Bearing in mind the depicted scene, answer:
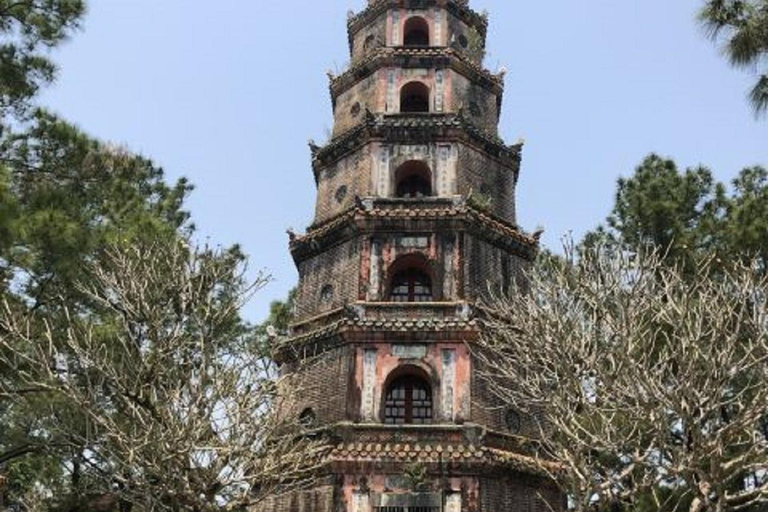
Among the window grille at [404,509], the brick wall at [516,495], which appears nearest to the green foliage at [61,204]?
the window grille at [404,509]

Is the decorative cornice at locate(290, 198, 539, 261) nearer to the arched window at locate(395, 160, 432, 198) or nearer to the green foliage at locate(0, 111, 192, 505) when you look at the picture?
the arched window at locate(395, 160, 432, 198)

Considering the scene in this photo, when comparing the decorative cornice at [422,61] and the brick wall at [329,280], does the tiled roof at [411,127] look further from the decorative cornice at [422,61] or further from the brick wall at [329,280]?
the brick wall at [329,280]

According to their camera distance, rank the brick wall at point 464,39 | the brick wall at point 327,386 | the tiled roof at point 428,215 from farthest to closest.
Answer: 1. the brick wall at point 464,39
2. the tiled roof at point 428,215
3. the brick wall at point 327,386

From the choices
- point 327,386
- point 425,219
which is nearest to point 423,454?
point 327,386

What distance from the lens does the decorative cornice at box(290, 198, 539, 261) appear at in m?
18.7

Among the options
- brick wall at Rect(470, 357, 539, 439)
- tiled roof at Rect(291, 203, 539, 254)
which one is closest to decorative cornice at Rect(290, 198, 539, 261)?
tiled roof at Rect(291, 203, 539, 254)

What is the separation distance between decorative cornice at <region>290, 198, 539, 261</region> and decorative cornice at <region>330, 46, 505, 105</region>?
428 cm

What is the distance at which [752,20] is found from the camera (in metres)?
10.8

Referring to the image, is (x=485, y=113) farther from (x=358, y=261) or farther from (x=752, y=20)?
(x=752, y=20)

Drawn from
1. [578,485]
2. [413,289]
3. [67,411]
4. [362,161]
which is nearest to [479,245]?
[413,289]

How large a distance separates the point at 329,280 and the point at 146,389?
628cm

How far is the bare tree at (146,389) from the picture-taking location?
1247 cm

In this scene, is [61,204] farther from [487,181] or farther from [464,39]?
[464,39]

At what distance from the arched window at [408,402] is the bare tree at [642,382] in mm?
2203
